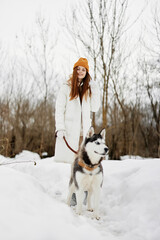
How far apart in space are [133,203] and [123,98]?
719 cm

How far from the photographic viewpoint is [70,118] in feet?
9.11

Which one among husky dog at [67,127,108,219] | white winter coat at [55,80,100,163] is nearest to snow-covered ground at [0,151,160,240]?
husky dog at [67,127,108,219]

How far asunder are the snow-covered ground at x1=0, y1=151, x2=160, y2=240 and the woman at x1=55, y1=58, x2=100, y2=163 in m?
0.67

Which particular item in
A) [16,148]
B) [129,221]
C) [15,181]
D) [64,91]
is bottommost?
[16,148]

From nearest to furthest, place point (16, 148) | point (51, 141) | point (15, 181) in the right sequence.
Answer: point (15, 181), point (16, 148), point (51, 141)

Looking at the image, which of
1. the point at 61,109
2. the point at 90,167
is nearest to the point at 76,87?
the point at 61,109

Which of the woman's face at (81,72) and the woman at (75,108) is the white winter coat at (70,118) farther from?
the woman's face at (81,72)

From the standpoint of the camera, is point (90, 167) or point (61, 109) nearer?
point (90, 167)

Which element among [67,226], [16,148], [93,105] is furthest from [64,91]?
[16,148]

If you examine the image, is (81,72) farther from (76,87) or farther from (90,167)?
(90,167)

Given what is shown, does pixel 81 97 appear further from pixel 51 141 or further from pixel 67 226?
pixel 51 141

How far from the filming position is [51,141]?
12.4 m

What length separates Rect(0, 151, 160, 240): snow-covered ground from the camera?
1.29 metres

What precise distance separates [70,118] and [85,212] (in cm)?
129
